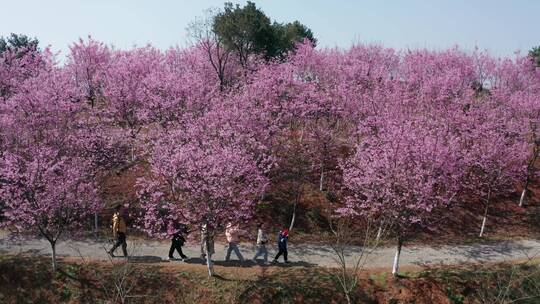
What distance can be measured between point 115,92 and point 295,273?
20.9m

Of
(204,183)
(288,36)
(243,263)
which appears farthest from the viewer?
(288,36)

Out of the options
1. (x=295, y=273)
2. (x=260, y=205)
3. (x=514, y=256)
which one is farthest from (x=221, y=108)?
(x=514, y=256)

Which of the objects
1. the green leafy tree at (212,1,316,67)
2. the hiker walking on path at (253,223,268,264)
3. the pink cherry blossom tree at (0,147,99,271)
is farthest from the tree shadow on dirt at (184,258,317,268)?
the green leafy tree at (212,1,316,67)

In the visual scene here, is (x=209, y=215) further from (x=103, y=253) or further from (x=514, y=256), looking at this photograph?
(x=514, y=256)

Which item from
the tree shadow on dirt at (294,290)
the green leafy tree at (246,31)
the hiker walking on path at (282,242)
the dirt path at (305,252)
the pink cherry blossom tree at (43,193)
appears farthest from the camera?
the green leafy tree at (246,31)

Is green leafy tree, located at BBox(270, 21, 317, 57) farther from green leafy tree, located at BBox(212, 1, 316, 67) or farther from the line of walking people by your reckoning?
the line of walking people

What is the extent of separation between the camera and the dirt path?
2355cm

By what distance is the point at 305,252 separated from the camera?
25.5 m

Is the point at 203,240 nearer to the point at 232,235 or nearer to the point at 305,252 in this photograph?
the point at 232,235

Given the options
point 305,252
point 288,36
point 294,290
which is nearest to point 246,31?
point 288,36

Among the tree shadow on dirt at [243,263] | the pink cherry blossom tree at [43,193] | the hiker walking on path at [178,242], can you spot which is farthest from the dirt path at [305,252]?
the pink cherry blossom tree at [43,193]

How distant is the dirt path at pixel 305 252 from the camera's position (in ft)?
77.3

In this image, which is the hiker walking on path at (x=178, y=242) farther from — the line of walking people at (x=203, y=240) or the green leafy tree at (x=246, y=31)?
the green leafy tree at (x=246, y=31)

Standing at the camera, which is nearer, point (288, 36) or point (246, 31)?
point (246, 31)
